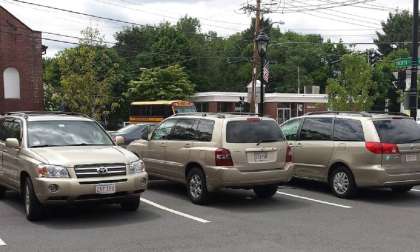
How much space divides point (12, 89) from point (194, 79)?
1598 inches

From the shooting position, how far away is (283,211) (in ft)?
31.3

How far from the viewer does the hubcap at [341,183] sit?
10.9m

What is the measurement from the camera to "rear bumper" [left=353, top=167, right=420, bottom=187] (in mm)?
10258

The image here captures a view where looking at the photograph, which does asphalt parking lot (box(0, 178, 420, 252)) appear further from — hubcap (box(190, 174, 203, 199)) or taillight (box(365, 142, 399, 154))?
taillight (box(365, 142, 399, 154))

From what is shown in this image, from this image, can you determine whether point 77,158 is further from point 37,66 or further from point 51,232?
point 37,66

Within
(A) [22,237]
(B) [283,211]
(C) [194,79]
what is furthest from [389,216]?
(C) [194,79]

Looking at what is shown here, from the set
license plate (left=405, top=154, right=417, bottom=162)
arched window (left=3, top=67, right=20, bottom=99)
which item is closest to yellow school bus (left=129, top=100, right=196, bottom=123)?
arched window (left=3, top=67, right=20, bottom=99)

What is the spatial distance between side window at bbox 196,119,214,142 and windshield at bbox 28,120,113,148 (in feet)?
5.55

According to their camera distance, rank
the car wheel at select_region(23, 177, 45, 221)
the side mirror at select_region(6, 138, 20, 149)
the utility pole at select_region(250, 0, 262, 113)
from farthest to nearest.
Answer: the utility pole at select_region(250, 0, 262, 113) < the side mirror at select_region(6, 138, 20, 149) < the car wheel at select_region(23, 177, 45, 221)

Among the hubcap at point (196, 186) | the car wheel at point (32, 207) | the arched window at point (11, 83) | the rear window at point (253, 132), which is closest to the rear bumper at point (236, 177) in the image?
the hubcap at point (196, 186)

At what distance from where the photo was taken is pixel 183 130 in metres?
10.9

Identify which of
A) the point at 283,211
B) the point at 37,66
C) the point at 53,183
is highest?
the point at 37,66

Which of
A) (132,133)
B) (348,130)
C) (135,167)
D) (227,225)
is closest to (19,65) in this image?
(132,133)

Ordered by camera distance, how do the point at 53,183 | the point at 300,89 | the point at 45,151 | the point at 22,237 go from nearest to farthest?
Answer: the point at 22,237 → the point at 53,183 → the point at 45,151 → the point at 300,89
